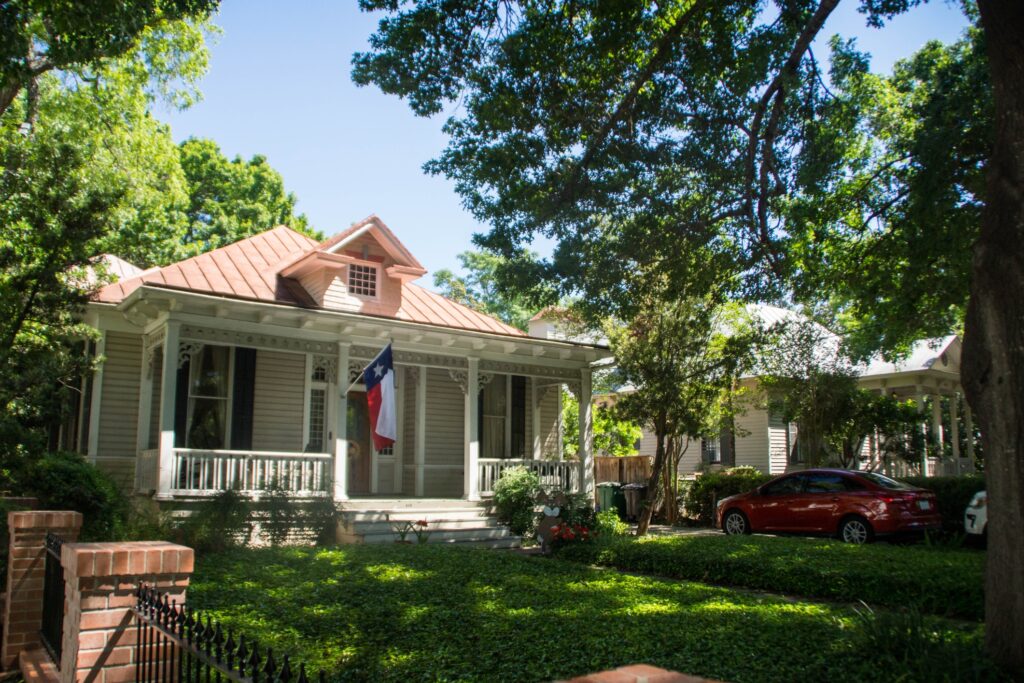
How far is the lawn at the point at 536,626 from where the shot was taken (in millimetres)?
5887

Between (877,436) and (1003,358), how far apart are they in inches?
847

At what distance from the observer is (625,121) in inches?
490

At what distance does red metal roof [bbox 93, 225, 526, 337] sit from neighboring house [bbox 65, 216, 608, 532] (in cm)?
6

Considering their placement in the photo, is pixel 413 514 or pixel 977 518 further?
pixel 413 514

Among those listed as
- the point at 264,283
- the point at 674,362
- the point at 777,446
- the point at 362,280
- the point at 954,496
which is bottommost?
the point at 954,496

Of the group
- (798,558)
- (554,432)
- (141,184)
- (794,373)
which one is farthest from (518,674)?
(141,184)

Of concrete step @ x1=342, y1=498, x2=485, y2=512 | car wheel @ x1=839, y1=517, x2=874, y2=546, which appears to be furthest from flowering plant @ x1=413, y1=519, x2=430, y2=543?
car wheel @ x1=839, y1=517, x2=874, y2=546

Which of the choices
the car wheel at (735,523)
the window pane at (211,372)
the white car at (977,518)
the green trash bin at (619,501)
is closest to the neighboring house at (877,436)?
the green trash bin at (619,501)

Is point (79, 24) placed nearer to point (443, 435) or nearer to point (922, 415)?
point (443, 435)

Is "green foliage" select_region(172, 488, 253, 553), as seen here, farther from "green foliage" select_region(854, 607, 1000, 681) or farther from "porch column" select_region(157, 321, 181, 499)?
"green foliage" select_region(854, 607, 1000, 681)

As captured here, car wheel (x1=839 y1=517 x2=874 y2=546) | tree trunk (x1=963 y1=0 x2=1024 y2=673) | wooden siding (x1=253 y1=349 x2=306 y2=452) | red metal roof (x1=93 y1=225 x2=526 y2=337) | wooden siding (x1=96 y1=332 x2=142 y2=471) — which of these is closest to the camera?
tree trunk (x1=963 y1=0 x2=1024 y2=673)

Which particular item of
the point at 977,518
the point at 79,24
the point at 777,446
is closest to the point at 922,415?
the point at 777,446

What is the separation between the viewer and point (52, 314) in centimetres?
1253

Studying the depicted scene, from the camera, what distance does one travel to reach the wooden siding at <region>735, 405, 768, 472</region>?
28.4 meters
